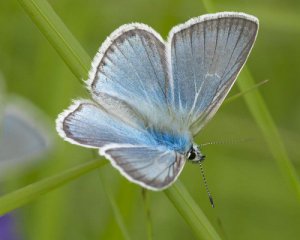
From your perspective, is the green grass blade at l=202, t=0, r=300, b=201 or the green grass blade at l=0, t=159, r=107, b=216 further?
the green grass blade at l=202, t=0, r=300, b=201

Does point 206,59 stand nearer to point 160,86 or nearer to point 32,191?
point 160,86

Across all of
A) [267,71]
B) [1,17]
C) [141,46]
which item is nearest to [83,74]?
[141,46]

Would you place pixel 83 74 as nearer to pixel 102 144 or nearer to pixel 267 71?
pixel 102 144

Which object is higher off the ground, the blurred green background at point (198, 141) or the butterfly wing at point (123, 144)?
the butterfly wing at point (123, 144)

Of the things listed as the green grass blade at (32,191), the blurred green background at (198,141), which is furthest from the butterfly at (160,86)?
the blurred green background at (198,141)

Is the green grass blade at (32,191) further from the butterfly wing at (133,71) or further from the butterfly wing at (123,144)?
the butterfly wing at (133,71)

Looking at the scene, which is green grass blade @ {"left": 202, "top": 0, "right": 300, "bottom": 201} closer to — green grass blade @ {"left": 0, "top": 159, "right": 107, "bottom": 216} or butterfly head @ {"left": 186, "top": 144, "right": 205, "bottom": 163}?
butterfly head @ {"left": 186, "top": 144, "right": 205, "bottom": 163}

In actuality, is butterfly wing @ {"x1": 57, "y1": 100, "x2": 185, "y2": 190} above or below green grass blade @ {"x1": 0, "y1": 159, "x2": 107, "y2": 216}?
below

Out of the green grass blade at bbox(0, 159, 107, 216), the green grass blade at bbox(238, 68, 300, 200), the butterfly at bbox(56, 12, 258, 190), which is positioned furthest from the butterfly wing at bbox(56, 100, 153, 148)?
the green grass blade at bbox(238, 68, 300, 200)
